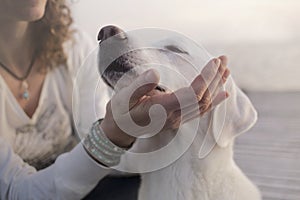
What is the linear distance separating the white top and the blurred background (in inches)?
5.2

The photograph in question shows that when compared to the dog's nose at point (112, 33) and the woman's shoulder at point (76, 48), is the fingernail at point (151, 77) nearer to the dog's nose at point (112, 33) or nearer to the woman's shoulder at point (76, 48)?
the dog's nose at point (112, 33)

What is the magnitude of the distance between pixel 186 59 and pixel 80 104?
1.08ft

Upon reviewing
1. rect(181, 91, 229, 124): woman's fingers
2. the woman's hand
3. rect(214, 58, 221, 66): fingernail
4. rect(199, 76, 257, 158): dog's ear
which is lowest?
rect(199, 76, 257, 158): dog's ear

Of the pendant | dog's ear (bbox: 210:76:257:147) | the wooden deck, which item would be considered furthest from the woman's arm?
the wooden deck

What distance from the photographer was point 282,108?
1721mm

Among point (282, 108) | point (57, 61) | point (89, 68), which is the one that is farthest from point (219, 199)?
point (282, 108)

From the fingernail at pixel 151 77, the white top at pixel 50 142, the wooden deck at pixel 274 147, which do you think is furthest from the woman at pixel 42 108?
the wooden deck at pixel 274 147

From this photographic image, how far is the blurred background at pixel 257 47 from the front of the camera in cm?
99

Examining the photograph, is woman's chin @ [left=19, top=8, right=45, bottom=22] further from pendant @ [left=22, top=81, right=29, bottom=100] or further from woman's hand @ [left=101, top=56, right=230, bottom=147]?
woman's hand @ [left=101, top=56, right=230, bottom=147]

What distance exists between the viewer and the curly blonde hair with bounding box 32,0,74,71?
112cm

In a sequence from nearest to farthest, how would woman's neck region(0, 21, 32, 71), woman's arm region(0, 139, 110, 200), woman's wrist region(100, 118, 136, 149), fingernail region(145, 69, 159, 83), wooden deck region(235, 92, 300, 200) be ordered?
fingernail region(145, 69, 159, 83) < woman's wrist region(100, 118, 136, 149) < woman's arm region(0, 139, 110, 200) < woman's neck region(0, 21, 32, 71) < wooden deck region(235, 92, 300, 200)

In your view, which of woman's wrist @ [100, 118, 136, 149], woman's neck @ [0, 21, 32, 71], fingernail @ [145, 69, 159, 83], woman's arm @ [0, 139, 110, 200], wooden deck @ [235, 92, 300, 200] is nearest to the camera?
fingernail @ [145, 69, 159, 83]

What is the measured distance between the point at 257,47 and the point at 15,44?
2.96ft

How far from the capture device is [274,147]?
159 cm
